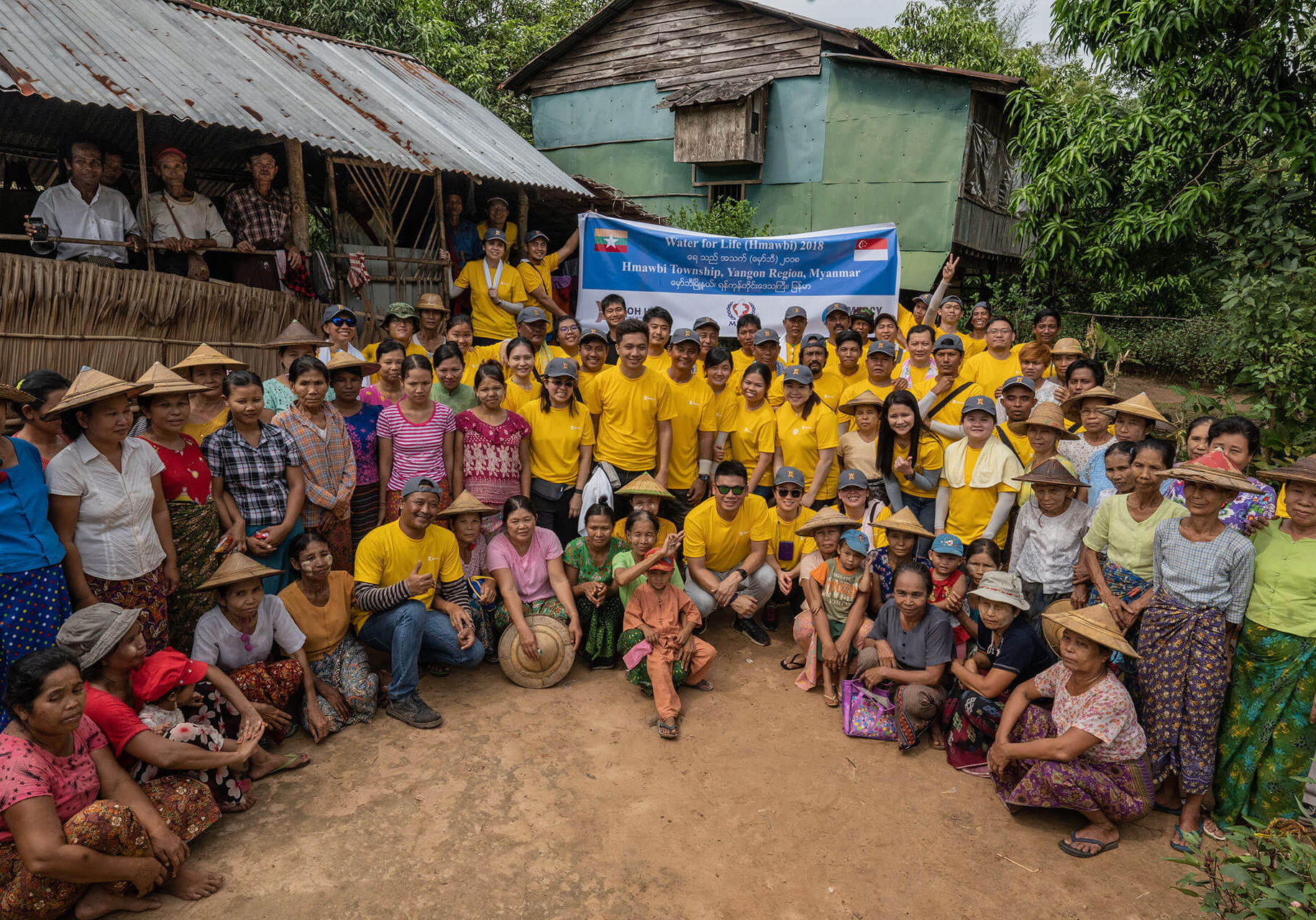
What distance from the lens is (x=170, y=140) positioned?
681 cm

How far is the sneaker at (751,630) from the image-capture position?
563 cm

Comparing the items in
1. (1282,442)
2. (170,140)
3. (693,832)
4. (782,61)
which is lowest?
(693,832)

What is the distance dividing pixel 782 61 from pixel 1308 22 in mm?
8281

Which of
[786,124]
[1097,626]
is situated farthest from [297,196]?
[786,124]

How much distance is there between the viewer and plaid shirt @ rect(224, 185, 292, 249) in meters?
6.47

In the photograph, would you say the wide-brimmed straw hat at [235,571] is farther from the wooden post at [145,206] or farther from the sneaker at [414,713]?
the wooden post at [145,206]

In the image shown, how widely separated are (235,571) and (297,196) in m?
4.18

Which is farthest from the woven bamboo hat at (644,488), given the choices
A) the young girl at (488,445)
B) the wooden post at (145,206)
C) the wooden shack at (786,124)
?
the wooden shack at (786,124)

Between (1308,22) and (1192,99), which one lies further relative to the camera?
(1192,99)

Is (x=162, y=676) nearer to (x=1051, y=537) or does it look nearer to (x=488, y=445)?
(x=488, y=445)

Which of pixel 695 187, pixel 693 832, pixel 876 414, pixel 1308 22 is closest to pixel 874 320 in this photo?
pixel 876 414

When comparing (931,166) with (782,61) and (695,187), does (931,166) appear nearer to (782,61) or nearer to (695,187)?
(782,61)

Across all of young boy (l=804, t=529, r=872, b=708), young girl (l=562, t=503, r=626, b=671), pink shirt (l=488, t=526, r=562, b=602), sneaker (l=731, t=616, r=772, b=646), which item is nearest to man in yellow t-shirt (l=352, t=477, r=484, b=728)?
pink shirt (l=488, t=526, r=562, b=602)

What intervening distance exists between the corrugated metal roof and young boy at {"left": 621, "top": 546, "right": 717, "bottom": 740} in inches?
186
